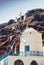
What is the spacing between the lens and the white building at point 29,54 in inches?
755

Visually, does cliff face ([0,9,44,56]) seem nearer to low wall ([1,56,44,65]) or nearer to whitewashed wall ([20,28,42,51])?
whitewashed wall ([20,28,42,51])

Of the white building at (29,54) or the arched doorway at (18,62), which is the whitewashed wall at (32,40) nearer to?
the white building at (29,54)

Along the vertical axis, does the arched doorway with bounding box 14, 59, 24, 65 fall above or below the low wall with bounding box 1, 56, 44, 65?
below

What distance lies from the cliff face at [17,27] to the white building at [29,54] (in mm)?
8903

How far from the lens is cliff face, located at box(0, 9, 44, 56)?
3288 cm

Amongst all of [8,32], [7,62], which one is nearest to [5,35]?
[8,32]

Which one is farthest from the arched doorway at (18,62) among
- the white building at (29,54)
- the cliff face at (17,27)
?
the cliff face at (17,27)

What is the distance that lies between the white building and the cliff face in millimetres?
8903

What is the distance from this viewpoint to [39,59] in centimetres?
1919

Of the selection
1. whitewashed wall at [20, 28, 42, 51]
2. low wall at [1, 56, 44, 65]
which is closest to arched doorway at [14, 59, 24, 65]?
low wall at [1, 56, 44, 65]

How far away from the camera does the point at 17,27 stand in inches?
1462

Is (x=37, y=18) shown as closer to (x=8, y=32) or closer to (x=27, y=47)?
(x=8, y=32)

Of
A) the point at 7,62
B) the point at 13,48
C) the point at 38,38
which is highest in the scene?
the point at 38,38

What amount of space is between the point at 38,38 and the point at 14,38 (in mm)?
11658
